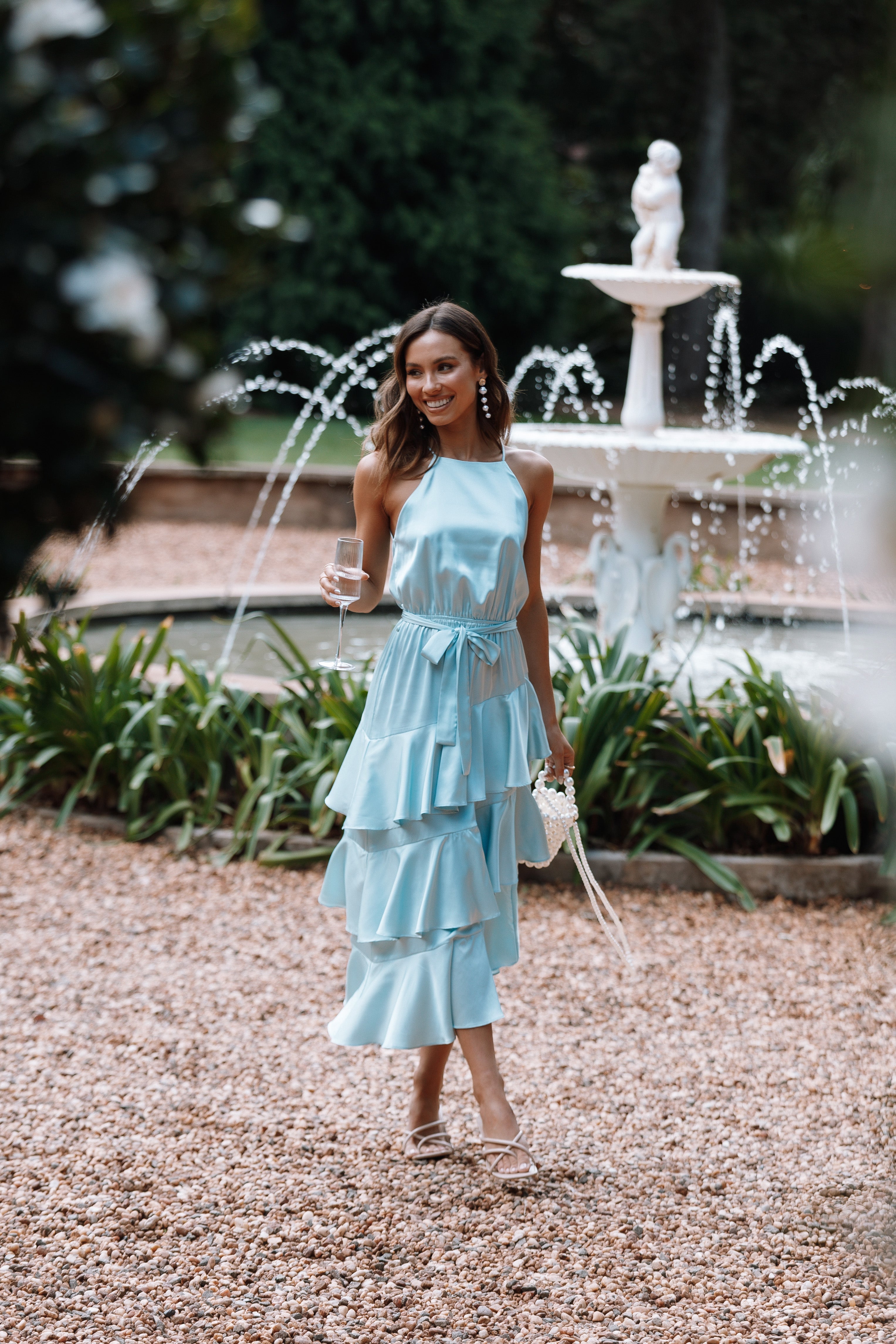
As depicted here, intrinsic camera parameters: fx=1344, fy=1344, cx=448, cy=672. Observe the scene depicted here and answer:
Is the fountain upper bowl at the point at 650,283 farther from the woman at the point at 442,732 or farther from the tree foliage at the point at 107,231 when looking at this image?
the tree foliage at the point at 107,231

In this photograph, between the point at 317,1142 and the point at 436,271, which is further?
the point at 436,271

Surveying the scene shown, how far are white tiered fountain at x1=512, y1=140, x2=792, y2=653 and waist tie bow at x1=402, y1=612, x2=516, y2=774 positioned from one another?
8.75 feet

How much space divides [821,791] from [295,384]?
1462 centimetres

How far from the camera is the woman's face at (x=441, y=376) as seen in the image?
2.52 metres

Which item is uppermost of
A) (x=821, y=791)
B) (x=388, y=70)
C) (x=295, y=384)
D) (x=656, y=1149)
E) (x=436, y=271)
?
(x=388, y=70)

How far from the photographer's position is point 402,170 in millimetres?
16672

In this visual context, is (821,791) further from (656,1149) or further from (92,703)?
(92,703)

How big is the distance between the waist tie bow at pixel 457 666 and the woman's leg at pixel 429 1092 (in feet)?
1.89

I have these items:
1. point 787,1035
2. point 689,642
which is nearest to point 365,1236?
point 787,1035

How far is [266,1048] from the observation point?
10.4ft

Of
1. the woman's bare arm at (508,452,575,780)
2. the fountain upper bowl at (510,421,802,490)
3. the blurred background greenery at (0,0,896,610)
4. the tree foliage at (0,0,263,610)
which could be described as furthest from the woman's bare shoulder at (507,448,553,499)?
the fountain upper bowl at (510,421,802,490)

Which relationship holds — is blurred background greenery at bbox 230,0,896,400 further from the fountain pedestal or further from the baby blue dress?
the baby blue dress

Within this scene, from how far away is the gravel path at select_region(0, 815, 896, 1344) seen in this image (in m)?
2.20

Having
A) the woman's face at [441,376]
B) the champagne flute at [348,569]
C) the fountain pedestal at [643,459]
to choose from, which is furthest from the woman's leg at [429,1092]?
the fountain pedestal at [643,459]
